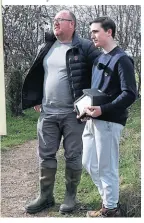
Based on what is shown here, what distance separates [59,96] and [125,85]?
527 millimetres

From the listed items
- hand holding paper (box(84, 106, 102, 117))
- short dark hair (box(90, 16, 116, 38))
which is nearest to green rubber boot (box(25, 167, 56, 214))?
hand holding paper (box(84, 106, 102, 117))

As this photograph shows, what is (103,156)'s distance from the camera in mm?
3871

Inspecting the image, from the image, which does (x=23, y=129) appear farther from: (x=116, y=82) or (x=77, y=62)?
(x=116, y=82)

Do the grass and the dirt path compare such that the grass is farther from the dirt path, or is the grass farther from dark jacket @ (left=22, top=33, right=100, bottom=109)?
dark jacket @ (left=22, top=33, right=100, bottom=109)

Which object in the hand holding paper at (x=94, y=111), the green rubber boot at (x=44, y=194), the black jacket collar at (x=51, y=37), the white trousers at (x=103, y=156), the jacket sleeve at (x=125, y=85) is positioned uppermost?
the black jacket collar at (x=51, y=37)

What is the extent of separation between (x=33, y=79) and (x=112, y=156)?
794 mm

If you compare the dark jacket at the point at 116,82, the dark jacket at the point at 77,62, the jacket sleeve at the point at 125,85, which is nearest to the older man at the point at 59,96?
the dark jacket at the point at 77,62

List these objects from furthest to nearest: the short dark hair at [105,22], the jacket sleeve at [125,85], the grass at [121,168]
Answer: the grass at [121,168], the short dark hair at [105,22], the jacket sleeve at [125,85]

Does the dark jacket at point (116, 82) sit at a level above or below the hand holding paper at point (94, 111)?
above

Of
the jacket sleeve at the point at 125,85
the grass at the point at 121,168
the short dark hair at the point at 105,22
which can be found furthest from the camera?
the grass at the point at 121,168

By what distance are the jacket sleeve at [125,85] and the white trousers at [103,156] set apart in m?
0.20

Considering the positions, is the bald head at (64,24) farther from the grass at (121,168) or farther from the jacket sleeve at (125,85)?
the grass at (121,168)

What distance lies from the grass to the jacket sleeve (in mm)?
229

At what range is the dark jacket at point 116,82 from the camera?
369 cm
